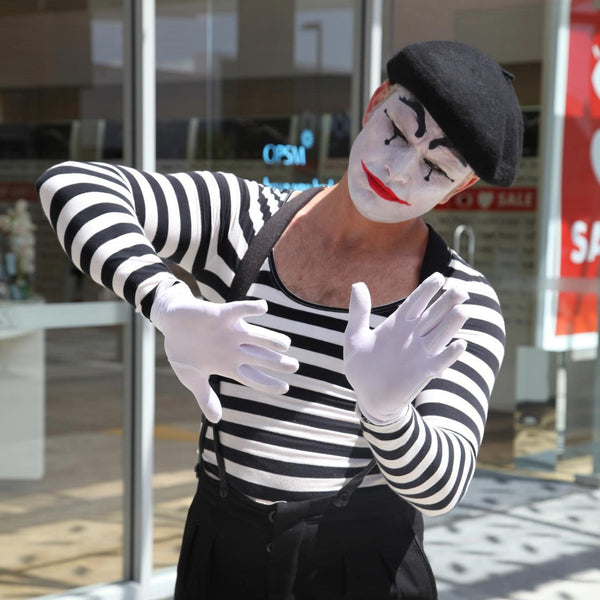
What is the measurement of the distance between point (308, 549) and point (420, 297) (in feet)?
1.65

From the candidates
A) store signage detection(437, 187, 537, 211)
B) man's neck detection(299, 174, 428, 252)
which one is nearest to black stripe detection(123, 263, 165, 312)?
man's neck detection(299, 174, 428, 252)

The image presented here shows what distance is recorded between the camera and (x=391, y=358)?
49.0 inches

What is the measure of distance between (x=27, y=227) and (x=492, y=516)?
2872 mm

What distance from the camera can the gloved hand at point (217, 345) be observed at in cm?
124

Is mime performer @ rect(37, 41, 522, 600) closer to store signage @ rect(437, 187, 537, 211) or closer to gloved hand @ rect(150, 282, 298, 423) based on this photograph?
gloved hand @ rect(150, 282, 298, 423)

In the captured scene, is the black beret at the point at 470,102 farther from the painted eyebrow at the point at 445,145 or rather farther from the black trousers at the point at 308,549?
the black trousers at the point at 308,549

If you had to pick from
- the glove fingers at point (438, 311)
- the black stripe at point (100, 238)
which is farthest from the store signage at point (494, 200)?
the glove fingers at point (438, 311)

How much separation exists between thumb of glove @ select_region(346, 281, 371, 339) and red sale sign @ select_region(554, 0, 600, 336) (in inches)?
185

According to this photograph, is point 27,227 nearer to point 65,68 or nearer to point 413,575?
point 65,68

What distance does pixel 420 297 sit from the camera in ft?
4.10

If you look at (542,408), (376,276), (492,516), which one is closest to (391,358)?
(376,276)

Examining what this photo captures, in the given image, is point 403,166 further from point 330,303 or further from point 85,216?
point 85,216

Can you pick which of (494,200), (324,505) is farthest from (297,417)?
(494,200)

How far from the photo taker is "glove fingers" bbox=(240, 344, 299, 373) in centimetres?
123
